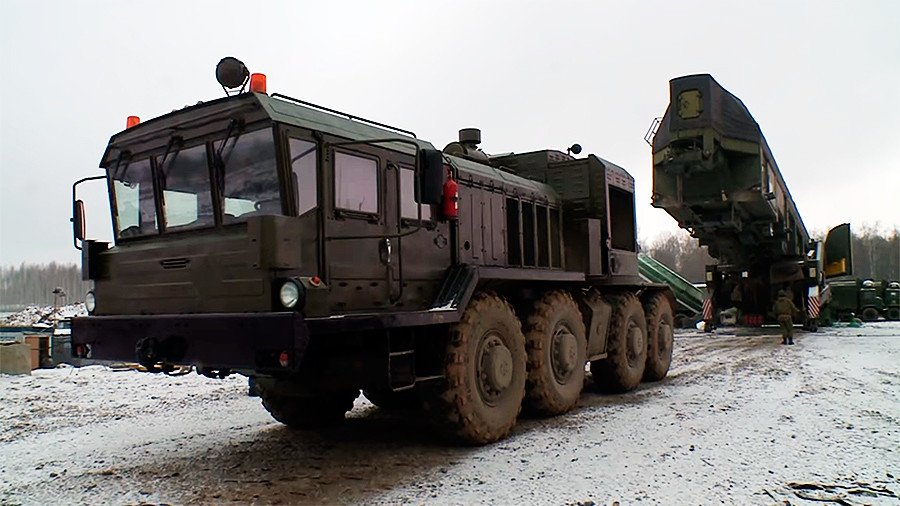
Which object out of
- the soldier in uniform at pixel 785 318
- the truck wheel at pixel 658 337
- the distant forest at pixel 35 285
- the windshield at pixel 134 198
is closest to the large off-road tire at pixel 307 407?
the windshield at pixel 134 198

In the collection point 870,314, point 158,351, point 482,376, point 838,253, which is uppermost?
point 838,253

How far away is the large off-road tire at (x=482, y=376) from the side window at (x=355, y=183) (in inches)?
54.5

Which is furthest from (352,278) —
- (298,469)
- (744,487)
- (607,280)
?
(607,280)

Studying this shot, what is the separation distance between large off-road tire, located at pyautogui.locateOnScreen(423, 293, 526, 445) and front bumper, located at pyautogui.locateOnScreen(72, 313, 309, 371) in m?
1.81

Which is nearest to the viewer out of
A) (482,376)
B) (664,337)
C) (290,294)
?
(290,294)

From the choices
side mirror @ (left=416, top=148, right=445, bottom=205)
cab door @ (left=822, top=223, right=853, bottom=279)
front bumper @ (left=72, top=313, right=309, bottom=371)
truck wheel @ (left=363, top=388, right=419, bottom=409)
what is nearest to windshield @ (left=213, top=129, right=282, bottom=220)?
front bumper @ (left=72, top=313, right=309, bottom=371)

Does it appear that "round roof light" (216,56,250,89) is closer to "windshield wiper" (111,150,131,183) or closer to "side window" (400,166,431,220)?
"windshield wiper" (111,150,131,183)

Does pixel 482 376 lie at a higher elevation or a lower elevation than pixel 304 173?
lower

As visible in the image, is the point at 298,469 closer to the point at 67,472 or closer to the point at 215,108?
the point at 67,472

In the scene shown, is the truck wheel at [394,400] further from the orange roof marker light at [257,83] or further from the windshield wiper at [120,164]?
the orange roof marker light at [257,83]

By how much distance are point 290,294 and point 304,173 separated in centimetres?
99

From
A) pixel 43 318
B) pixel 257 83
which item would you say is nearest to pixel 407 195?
pixel 257 83

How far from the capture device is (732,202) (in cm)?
1523

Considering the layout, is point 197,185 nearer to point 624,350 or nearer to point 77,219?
point 77,219
